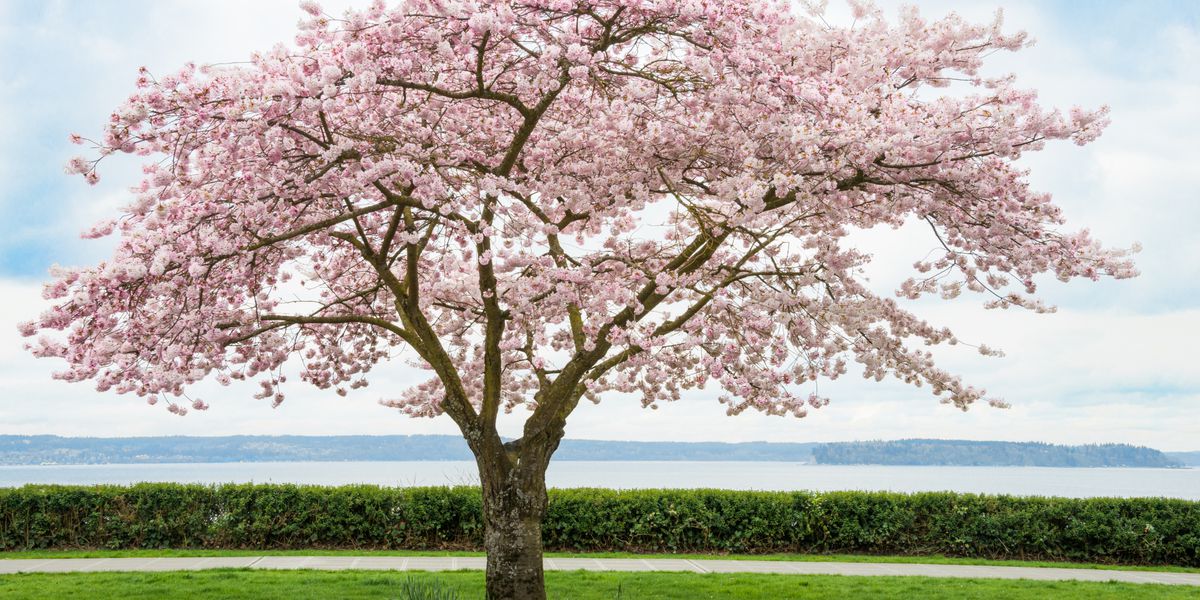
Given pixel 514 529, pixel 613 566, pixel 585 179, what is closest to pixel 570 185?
pixel 585 179

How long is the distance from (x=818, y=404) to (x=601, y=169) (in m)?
3.48

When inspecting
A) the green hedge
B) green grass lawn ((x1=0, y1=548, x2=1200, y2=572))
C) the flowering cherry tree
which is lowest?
green grass lawn ((x1=0, y1=548, x2=1200, y2=572))

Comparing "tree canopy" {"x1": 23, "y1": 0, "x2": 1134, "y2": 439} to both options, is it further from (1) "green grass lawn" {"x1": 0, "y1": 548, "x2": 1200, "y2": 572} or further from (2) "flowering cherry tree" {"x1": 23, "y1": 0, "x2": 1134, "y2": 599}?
(1) "green grass lawn" {"x1": 0, "y1": 548, "x2": 1200, "y2": 572}

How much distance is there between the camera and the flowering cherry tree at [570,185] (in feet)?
25.0

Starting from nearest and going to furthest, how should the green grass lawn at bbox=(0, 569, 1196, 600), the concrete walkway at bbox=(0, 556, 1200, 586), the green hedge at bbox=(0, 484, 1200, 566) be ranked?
the green grass lawn at bbox=(0, 569, 1196, 600)
the concrete walkway at bbox=(0, 556, 1200, 586)
the green hedge at bbox=(0, 484, 1200, 566)

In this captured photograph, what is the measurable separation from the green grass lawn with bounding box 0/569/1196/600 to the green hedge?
10.0 feet

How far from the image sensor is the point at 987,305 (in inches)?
379

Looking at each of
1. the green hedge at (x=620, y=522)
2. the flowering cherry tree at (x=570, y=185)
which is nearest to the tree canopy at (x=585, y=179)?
the flowering cherry tree at (x=570, y=185)

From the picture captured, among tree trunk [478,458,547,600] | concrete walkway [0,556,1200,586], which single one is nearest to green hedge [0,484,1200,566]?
concrete walkway [0,556,1200,586]

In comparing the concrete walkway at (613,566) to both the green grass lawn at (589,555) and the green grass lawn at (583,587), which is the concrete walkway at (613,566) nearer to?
the green grass lawn at (589,555)

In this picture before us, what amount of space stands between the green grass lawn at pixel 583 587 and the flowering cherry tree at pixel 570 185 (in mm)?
1964

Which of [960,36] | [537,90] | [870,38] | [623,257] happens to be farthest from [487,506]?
[960,36]

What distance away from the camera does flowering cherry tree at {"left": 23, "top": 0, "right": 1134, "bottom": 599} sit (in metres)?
7.63

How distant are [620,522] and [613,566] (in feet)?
7.05
